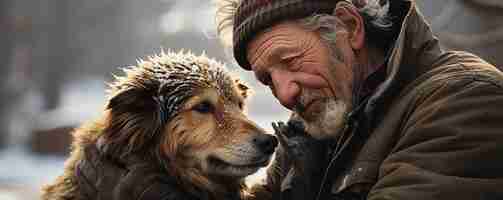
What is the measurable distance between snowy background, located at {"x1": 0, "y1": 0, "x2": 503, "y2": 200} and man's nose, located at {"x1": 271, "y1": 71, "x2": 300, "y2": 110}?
298 inches

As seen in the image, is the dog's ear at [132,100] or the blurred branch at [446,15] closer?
the dog's ear at [132,100]

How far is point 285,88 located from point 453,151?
824 mm

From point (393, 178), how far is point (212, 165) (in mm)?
1359

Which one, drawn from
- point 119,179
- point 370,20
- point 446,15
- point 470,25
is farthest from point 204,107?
point 470,25

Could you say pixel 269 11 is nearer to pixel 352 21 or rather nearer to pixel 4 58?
pixel 352 21

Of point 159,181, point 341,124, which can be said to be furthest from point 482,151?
point 159,181

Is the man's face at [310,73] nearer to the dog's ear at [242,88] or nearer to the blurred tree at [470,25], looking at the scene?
the dog's ear at [242,88]

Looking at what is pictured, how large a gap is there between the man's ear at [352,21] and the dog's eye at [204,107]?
3.02 feet

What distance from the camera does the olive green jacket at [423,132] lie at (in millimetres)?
2010

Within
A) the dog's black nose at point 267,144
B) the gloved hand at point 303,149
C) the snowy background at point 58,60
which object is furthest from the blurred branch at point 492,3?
the snowy background at point 58,60

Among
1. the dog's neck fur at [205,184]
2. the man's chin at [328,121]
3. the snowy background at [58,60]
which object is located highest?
the man's chin at [328,121]

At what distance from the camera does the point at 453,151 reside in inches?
79.7

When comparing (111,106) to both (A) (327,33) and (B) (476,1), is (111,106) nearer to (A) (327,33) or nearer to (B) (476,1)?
(A) (327,33)

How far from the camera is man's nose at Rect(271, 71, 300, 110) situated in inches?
105
